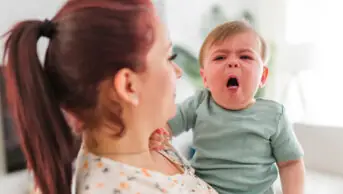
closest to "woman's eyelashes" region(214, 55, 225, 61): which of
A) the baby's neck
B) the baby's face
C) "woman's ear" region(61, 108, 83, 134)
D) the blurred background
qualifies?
the baby's face

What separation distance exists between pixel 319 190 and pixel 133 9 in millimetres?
1279

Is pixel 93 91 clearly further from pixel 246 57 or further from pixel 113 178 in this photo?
pixel 246 57

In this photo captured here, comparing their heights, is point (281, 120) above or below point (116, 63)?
below

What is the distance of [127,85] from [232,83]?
0.28m

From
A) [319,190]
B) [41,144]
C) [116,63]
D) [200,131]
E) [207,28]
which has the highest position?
[116,63]

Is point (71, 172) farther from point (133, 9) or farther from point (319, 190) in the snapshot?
point (319, 190)

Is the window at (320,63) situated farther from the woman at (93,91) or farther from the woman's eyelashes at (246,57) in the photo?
the woman at (93,91)

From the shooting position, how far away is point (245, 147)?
34.2 inches

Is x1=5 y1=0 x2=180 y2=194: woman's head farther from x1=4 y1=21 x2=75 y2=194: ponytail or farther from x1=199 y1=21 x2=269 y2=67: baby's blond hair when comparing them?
x1=199 y1=21 x2=269 y2=67: baby's blond hair

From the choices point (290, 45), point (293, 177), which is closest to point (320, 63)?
point (290, 45)

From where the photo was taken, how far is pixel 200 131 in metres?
0.92

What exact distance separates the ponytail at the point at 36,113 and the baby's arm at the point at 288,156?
0.45 meters

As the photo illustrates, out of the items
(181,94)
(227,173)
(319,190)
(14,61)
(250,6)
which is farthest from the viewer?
(250,6)

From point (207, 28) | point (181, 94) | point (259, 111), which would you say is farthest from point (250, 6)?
point (259, 111)
